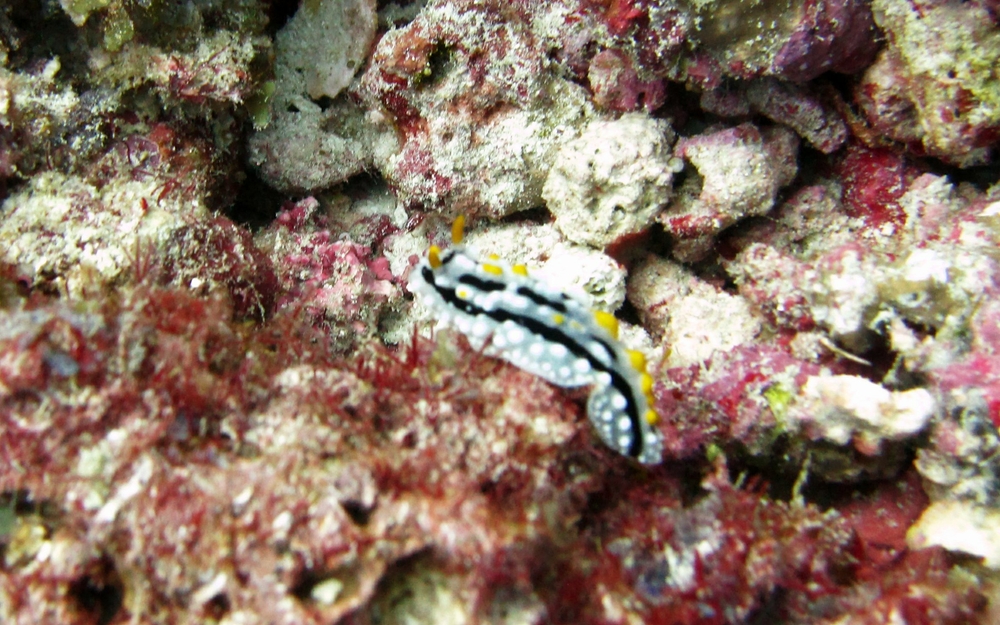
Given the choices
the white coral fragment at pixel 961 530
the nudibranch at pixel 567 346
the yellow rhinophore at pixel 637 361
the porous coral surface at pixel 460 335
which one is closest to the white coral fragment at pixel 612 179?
the porous coral surface at pixel 460 335

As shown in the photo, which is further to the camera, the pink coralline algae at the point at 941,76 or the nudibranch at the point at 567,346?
the pink coralline algae at the point at 941,76

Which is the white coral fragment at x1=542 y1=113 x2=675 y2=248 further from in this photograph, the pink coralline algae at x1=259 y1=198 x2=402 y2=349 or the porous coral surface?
the pink coralline algae at x1=259 y1=198 x2=402 y2=349

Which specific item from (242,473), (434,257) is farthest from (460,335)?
(242,473)

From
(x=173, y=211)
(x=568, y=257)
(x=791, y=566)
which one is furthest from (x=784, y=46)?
(x=173, y=211)

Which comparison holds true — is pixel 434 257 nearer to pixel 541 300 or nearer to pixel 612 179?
pixel 541 300

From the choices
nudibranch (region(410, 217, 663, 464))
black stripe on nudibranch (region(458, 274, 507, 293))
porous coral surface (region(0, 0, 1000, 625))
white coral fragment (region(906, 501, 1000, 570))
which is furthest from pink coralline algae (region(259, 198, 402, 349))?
white coral fragment (region(906, 501, 1000, 570))

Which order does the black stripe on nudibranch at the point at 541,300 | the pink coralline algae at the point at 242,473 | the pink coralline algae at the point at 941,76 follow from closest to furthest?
the pink coralline algae at the point at 242,473 < the black stripe on nudibranch at the point at 541,300 < the pink coralline algae at the point at 941,76

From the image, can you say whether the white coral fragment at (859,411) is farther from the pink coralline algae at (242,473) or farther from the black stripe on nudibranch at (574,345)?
the pink coralline algae at (242,473)
